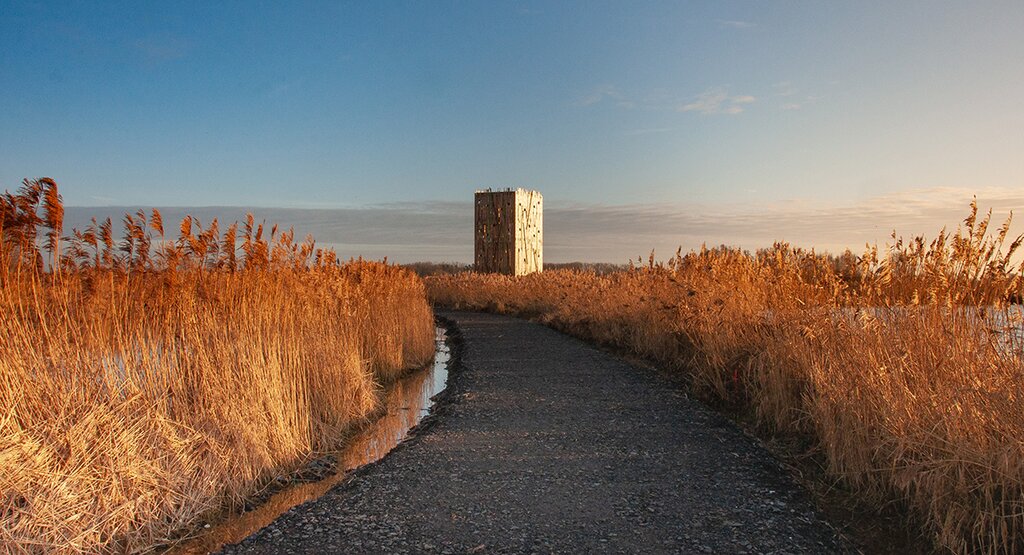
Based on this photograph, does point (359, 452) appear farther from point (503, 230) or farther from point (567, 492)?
point (503, 230)

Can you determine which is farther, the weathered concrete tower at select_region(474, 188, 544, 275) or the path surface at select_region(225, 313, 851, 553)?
the weathered concrete tower at select_region(474, 188, 544, 275)

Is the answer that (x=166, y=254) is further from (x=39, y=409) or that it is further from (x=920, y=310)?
(x=920, y=310)

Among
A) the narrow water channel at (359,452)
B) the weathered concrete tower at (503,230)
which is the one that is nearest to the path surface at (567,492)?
the narrow water channel at (359,452)

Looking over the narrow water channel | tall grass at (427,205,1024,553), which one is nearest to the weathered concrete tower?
the narrow water channel

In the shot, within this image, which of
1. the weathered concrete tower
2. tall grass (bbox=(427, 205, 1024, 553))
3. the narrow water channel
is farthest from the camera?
the weathered concrete tower

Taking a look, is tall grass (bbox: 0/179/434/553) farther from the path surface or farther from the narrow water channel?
the path surface

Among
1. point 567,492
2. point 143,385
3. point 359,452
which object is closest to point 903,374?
point 567,492

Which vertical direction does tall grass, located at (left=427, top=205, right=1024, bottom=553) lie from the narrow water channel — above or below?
above

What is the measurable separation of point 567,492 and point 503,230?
24.3 meters

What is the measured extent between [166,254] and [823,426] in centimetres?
567

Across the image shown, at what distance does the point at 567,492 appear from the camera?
4.45 metres

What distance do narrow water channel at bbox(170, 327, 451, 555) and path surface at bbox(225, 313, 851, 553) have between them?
376mm

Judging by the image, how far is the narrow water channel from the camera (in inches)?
165

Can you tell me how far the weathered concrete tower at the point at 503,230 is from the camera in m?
28.1
